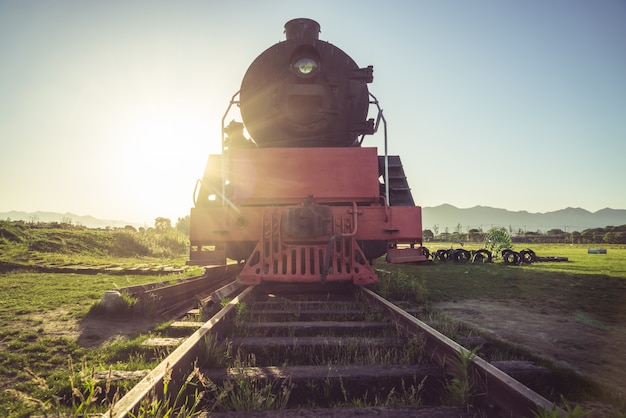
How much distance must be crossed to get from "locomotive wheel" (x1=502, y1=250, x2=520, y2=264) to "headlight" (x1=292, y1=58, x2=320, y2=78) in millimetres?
11993

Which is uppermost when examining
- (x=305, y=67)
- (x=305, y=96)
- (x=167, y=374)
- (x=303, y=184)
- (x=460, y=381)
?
(x=305, y=67)

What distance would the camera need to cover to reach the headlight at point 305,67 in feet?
16.0

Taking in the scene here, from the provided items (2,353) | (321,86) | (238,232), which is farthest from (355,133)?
(2,353)

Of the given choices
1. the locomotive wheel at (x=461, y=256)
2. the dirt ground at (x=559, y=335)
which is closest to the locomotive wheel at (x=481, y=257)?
the locomotive wheel at (x=461, y=256)

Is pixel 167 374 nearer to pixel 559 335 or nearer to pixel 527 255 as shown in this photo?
pixel 559 335

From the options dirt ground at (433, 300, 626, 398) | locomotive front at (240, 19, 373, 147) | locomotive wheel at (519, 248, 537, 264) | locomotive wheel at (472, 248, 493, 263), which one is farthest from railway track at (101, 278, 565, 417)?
locomotive wheel at (519, 248, 537, 264)

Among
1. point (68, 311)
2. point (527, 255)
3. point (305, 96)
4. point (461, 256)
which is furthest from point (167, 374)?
point (527, 255)

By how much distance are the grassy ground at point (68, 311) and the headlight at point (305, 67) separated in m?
3.44

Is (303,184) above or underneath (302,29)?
underneath

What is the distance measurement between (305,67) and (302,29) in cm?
122

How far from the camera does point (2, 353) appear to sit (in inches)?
105

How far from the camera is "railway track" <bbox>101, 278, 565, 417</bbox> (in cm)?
151

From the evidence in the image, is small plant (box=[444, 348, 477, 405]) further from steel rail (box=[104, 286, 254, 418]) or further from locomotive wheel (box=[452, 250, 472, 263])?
locomotive wheel (box=[452, 250, 472, 263])

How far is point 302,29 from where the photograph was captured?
5676 millimetres
